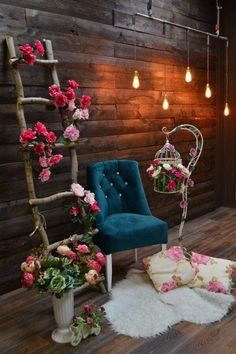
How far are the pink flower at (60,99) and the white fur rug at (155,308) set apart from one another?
56.2 inches

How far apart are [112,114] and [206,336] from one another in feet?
6.80

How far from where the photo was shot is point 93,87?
10.8ft

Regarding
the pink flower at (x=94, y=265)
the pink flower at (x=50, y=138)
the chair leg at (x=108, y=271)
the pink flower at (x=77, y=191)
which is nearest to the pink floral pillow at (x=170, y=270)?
the chair leg at (x=108, y=271)

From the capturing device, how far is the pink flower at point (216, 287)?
2.72 m

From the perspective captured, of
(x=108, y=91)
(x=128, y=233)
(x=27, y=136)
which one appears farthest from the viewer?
(x=108, y=91)

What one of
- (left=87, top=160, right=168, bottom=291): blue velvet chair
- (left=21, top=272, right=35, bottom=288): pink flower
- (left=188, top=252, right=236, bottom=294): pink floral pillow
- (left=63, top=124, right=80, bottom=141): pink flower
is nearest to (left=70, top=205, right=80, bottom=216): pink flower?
(left=87, top=160, right=168, bottom=291): blue velvet chair

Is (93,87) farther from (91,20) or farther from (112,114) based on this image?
(91,20)

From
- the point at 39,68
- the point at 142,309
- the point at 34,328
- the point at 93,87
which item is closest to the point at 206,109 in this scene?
the point at 93,87

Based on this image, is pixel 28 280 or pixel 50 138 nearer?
pixel 28 280

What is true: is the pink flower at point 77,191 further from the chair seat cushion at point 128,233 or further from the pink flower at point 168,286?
the pink flower at point 168,286

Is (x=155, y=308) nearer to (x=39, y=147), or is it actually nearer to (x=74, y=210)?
(x=74, y=210)

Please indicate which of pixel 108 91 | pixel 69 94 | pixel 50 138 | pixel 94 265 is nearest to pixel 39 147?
pixel 50 138

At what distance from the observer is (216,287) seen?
2734mm

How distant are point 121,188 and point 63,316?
4.41 feet
